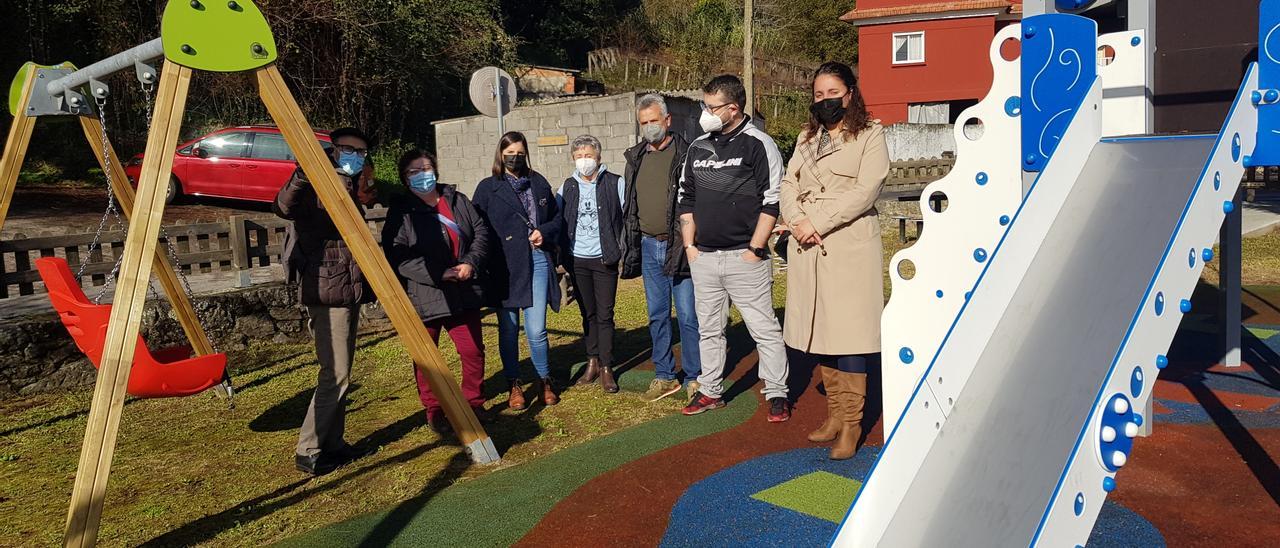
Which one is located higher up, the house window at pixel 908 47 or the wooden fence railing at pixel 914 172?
the house window at pixel 908 47

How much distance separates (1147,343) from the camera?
202 centimetres

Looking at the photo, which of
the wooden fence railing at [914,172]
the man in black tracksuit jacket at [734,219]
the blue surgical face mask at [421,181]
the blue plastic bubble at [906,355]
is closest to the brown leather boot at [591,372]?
the man in black tracksuit jacket at [734,219]

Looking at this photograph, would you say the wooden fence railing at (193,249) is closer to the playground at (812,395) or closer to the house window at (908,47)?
the playground at (812,395)

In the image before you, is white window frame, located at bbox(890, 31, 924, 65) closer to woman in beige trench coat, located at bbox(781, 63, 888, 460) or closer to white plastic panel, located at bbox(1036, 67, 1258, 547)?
woman in beige trench coat, located at bbox(781, 63, 888, 460)

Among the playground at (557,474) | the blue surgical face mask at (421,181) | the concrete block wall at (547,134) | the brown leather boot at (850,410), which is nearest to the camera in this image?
the playground at (557,474)

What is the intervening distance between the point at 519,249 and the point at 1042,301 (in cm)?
377

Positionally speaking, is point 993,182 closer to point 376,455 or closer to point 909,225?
point 376,455

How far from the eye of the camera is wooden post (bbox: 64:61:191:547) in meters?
3.31

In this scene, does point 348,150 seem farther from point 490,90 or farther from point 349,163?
point 490,90

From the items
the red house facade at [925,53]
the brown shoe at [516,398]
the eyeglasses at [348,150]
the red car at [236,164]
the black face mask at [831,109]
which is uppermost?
the red house facade at [925,53]

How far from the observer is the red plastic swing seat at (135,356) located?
384 cm

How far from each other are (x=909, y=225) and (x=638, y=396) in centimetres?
1212

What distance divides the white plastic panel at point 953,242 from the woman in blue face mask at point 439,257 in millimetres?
2879

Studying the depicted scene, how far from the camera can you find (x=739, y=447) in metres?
4.79
